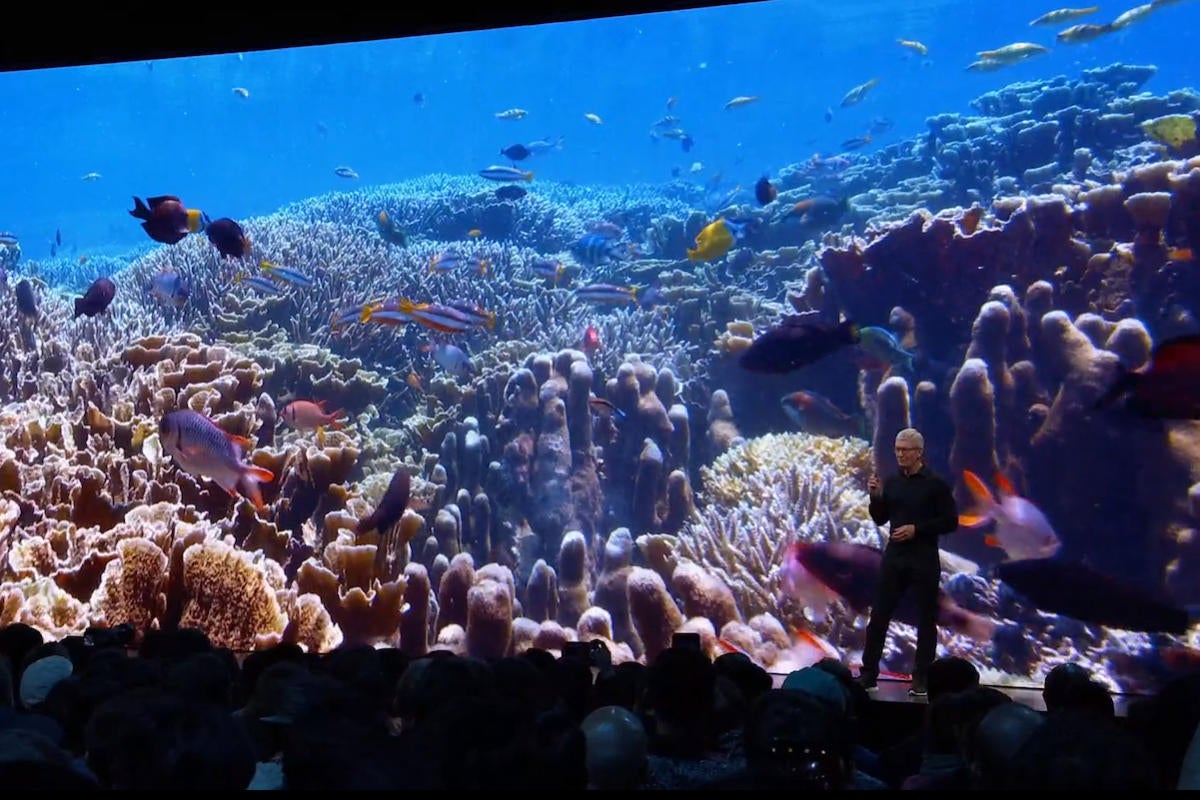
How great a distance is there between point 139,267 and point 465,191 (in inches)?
279

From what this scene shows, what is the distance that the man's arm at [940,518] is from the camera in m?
2.56

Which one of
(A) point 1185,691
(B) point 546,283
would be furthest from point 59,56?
(B) point 546,283

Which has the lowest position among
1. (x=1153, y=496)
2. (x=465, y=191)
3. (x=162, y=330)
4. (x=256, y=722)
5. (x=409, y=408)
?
(x=256, y=722)

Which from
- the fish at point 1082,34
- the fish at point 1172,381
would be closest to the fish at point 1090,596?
the fish at point 1172,381

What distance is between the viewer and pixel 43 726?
1.21 meters

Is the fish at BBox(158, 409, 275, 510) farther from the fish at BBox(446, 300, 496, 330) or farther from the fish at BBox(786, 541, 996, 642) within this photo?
the fish at BBox(786, 541, 996, 642)

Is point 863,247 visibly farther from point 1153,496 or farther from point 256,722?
point 256,722

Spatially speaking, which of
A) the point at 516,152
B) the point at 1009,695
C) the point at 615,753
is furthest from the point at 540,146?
the point at 615,753

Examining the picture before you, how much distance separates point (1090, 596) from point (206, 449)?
3818 millimetres

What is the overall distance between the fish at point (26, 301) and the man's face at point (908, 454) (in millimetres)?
7725

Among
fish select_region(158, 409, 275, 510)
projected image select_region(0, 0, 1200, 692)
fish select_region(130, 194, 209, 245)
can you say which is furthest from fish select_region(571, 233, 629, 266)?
fish select_region(158, 409, 275, 510)

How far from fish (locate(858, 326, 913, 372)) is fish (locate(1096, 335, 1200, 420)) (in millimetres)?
2283

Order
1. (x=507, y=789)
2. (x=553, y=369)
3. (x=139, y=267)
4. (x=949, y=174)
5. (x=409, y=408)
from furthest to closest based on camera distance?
(x=949, y=174), (x=139, y=267), (x=409, y=408), (x=553, y=369), (x=507, y=789)

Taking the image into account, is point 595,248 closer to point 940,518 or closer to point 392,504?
point 392,504
